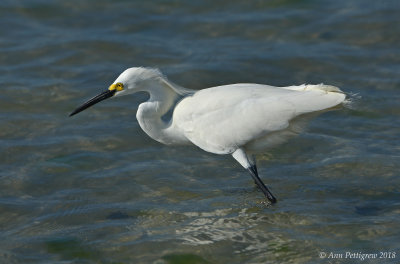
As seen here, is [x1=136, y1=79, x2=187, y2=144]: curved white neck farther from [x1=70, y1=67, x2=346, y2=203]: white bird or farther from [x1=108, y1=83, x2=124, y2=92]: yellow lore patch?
[x1=108, y1=83, x2=124, y2=92]: yellow lore patch

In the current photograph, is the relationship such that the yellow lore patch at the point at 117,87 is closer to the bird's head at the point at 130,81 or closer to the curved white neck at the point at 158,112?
the bird's head at the point at 130,81

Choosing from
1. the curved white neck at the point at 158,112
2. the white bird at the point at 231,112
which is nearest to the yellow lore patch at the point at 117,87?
the white bird at the point at 231,112

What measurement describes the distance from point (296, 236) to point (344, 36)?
5.72 metres

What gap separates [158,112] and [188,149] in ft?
3.46

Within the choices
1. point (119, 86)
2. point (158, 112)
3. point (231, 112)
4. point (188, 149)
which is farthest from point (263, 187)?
point (119, 86)

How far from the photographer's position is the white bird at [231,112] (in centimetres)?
659

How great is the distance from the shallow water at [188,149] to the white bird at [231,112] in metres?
0.45

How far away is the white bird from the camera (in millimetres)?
6586

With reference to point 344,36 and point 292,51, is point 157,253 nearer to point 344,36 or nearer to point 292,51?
point 292,51

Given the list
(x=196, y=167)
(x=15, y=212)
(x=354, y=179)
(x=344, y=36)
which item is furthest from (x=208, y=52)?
(x=15, y=212)

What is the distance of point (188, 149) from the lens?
818cm

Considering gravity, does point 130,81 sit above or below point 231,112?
above

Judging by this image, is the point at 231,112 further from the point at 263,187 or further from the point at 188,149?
the point at 188,149

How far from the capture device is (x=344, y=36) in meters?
11.0
